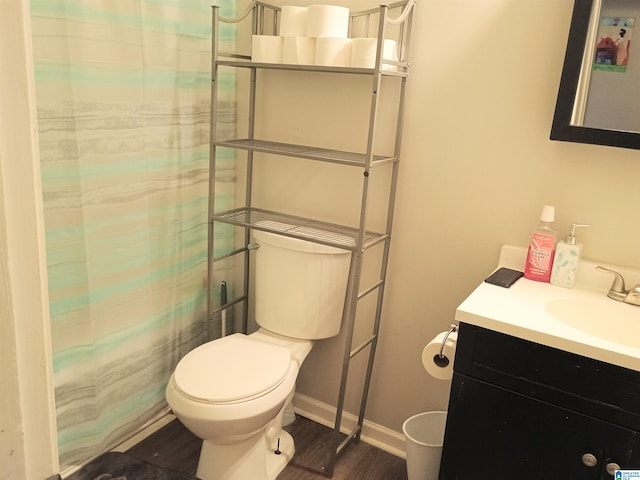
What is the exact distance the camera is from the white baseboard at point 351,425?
206 cm

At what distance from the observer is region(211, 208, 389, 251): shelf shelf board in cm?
180

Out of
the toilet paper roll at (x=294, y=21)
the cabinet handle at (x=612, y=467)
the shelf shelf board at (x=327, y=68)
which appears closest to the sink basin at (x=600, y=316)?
the cabinet handle at (x=612, y=467)

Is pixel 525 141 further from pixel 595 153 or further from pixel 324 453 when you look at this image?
pixel 324 453

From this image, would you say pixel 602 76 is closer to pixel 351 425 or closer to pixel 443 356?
pixel 443 356

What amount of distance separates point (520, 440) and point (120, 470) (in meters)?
1.26

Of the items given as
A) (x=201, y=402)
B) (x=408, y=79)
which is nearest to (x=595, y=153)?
(x=408, y=79)

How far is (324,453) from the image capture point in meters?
2.04

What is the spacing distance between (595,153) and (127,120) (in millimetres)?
1410

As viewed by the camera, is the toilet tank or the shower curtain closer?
the shower curtain

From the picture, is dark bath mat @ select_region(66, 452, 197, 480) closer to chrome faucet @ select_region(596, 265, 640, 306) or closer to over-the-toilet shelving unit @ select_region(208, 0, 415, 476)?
over-the-toilet shelving unit @ select_region(208, 0, 415, 476)

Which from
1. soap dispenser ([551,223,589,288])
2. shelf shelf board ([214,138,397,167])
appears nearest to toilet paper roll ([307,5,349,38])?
shelf shelf board ([214,138,397,167])

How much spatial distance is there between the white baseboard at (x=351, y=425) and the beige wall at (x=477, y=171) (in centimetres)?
18

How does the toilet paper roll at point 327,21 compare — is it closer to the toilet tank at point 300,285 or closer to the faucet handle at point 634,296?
the toilet tank at point 300,285

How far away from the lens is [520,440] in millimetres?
1343
